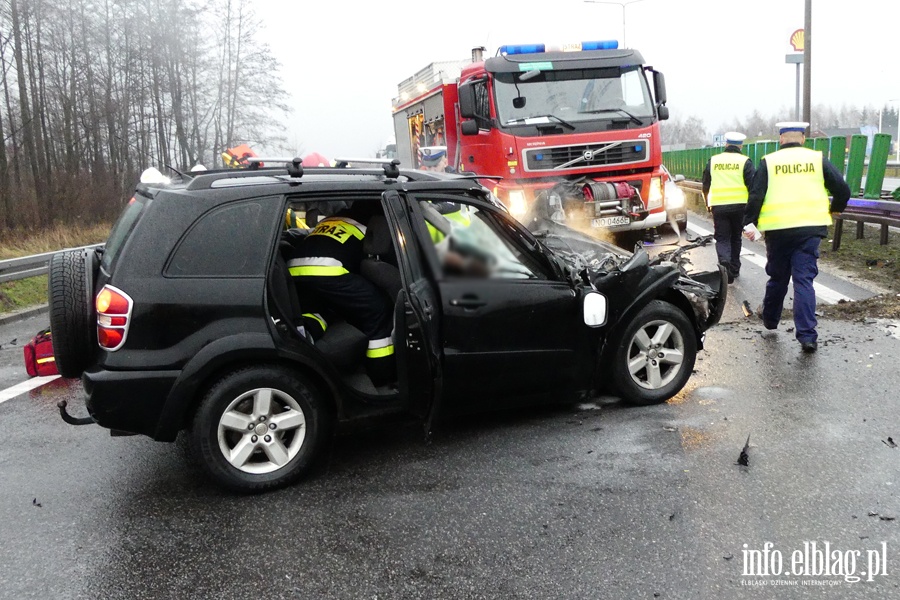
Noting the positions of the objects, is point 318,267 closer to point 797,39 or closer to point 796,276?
point 796,276

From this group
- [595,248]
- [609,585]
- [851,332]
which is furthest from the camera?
[851,332]

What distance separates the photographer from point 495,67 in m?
10.4

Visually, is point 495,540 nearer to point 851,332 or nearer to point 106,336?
point 106,336

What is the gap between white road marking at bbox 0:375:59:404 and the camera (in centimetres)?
618

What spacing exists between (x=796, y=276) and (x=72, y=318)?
213 inches

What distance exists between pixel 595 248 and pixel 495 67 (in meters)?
5.30

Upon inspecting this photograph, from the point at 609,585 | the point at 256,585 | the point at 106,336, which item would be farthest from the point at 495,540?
the point at 106,336

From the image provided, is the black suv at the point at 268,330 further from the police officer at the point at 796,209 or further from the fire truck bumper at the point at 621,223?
the fire truck bumper at the point at 621,223

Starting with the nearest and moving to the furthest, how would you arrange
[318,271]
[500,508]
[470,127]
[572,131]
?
[500,508] → [318,271] → [572,131] → [470,127]

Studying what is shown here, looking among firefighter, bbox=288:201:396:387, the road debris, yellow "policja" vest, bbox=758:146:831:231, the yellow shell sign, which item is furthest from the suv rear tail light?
the yellow shell sign

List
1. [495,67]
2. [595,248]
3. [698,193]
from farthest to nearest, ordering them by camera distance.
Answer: [698,193] < [495,67] < [595,248]

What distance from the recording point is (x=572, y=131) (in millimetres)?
10359

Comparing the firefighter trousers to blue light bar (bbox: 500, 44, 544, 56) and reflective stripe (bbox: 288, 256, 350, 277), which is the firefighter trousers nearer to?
reflective stripe (bbox: 288, 256, 350, 277)

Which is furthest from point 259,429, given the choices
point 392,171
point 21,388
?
point 21,388
